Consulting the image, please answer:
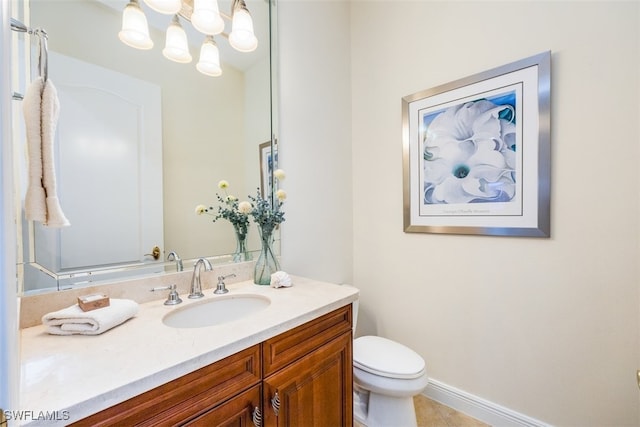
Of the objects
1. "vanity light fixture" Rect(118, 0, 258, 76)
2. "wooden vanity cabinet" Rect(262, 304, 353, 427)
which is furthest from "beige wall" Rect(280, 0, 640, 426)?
"wooden vanity cabinet" Rect(262, 304, 353, 427)

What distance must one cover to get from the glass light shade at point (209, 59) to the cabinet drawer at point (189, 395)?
1277mm

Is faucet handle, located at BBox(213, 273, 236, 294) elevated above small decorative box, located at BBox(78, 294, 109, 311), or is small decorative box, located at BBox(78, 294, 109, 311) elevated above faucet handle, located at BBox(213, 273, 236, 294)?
small decorative box, located at BBox(78, 294, 109, 311)

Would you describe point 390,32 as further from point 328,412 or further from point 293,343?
point 328,412

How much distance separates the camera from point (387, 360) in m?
1.32

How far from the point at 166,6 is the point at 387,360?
1.84 meters

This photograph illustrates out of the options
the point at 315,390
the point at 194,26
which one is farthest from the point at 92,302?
the point at 194,26

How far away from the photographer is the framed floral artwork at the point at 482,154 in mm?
1253

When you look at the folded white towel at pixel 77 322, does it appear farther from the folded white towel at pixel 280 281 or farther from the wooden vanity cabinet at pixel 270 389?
the folded white towel at pixel 280 281

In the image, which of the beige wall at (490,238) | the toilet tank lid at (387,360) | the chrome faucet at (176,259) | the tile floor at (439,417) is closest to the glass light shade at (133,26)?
the beige wall at (490,238)

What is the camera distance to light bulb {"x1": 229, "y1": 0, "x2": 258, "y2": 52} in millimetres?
1206

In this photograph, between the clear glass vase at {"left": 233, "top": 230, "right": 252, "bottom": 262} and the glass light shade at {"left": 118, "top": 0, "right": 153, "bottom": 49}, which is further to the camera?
the clear glass vase at {"left": 233, "top": 230, "right": 252, "bottom": 262}

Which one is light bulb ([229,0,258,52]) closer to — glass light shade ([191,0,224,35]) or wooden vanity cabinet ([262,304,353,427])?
glass light shade ([191,0,224,35])

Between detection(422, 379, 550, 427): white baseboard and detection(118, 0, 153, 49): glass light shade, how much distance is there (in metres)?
2.32

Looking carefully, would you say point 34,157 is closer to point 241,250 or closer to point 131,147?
point 131,147
